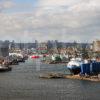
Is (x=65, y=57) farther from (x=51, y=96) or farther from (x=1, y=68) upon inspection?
(x=51, y=96)

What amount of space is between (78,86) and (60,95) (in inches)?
544

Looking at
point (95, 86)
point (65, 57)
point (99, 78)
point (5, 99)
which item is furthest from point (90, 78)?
point (65, 57)

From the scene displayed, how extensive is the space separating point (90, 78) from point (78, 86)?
947 centimetres

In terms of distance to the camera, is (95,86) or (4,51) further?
(4,51)

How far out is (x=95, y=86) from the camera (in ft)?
213

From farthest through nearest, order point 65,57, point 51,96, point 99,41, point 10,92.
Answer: point 99,41 → point 65,57 → point 10,92 → point 51,96

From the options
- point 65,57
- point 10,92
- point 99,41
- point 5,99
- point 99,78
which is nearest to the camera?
point 5,99

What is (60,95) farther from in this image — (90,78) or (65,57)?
(65,57)

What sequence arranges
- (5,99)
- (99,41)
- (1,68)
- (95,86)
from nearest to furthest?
(5,99), (95,86), (1,68), (99,41)

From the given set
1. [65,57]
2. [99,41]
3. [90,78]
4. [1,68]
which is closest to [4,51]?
[65,57]

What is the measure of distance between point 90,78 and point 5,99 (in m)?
30.2

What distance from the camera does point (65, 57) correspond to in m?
182

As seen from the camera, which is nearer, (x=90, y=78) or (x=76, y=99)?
(x=76, y=99)

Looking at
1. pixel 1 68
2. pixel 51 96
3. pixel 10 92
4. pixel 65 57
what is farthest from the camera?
pixel 65 57
